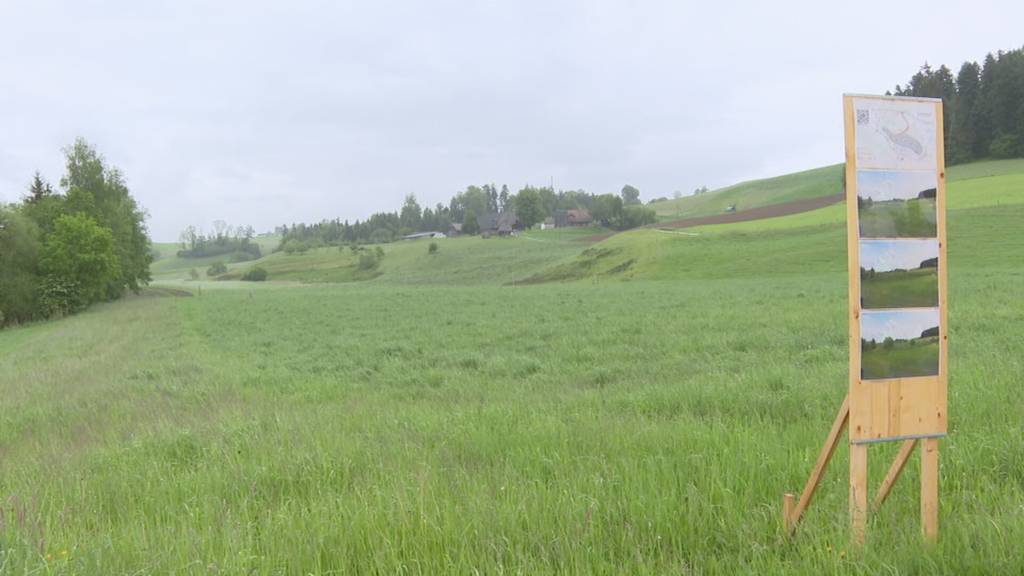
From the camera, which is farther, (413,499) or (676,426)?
(676,426)

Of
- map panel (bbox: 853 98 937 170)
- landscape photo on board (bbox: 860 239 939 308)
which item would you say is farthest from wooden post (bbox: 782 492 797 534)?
map panel (bbox: 853 98 937 170)

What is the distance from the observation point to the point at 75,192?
189 ft

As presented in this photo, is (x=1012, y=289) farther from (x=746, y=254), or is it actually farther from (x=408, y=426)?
(x=746, y=254)

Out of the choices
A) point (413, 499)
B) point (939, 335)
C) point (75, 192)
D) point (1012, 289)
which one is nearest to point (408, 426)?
Answer: point (413, 499)

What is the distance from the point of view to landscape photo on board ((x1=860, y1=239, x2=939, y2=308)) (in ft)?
10.8

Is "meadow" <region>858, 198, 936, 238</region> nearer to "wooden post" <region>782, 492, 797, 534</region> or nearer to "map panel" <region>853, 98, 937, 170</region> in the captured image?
"map panel" <region>853, 98, 937, 170</region>

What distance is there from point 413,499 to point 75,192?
68383mm

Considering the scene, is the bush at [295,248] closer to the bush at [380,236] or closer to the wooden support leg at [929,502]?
the bush at [380,236]

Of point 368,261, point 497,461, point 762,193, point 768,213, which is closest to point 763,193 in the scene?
point 762,193

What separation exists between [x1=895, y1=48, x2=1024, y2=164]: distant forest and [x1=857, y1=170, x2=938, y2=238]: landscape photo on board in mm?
94026

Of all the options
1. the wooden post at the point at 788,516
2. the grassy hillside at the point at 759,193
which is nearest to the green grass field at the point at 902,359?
the wooden post at the point at 788,516

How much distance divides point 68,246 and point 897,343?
62.2 meters

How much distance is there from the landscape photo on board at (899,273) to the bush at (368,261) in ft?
319

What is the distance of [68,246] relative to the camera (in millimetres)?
51062
